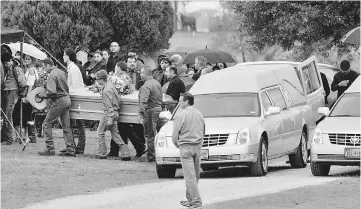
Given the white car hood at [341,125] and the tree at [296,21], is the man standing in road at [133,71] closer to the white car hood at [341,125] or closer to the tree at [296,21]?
the white car hood at [341,125]

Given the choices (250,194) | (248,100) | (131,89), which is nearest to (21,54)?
(131,89)

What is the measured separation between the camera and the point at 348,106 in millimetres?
21344

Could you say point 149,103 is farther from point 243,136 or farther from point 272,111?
point 243,136

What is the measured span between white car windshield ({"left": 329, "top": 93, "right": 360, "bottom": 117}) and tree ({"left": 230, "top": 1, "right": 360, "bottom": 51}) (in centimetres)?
1034

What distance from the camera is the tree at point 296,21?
3200cm

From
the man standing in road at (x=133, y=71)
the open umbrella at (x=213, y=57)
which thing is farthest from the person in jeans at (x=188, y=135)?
the open umbrella at (x=213, y=57)

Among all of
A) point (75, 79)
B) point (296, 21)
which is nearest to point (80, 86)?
point (75, 79)

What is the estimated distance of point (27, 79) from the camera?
1060 inches

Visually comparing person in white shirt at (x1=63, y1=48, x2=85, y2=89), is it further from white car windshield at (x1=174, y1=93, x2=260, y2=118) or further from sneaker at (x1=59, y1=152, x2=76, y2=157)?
white car windshield at (x1=174, y1=93, x2=260, y2=118)

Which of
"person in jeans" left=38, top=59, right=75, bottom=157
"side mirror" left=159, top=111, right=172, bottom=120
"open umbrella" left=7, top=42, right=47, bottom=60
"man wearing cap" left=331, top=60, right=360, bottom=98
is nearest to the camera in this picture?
"side mirror" left=159, top=111, right=172, bottom=120

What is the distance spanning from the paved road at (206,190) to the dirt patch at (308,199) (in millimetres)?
376

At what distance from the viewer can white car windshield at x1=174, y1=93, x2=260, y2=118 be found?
21.0 metres

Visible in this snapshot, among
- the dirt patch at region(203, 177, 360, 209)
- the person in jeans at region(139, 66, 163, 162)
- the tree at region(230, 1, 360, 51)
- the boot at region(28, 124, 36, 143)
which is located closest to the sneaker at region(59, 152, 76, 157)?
the person in jeans at region(139, 66, 163, 162)

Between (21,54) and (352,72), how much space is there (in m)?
7.45
